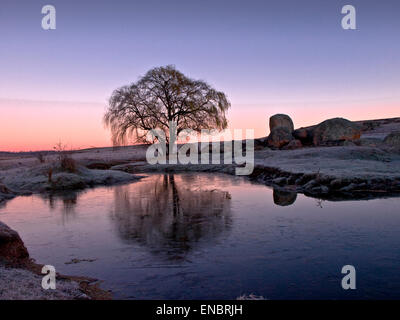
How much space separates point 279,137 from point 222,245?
930 inches

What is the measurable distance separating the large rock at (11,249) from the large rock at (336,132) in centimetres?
2333

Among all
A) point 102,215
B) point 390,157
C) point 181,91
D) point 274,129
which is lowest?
point 102,215

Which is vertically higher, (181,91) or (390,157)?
(181,91)

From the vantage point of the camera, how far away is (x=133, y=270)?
5039 millimetres

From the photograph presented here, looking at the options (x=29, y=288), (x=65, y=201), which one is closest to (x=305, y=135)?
(x=65, y=201)

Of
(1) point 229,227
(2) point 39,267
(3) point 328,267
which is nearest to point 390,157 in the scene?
(1) point 229,227

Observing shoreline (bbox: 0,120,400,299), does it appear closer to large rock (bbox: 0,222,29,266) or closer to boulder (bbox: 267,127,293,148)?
large rock (bbox: 0,222,29,266)

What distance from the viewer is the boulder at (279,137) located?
1117 inches

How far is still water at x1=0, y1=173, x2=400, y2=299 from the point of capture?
14.3 feet

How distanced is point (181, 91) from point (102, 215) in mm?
19591

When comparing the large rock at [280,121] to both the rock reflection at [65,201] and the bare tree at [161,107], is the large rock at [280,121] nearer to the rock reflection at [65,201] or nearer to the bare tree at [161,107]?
the bare tree at [161,107]

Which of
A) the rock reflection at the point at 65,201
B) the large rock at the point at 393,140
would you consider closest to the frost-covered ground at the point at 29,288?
the rock reflection at the point at 65,201
